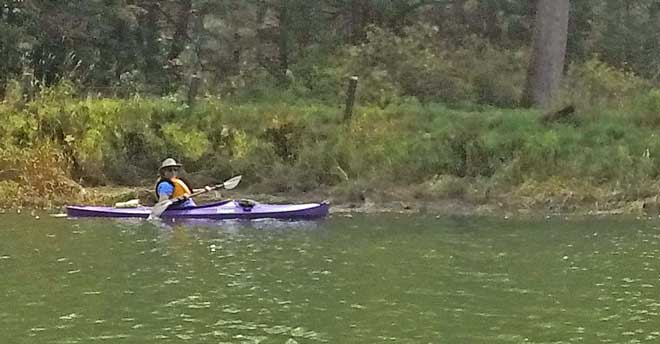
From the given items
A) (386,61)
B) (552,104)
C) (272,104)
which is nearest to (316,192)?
(272,104)

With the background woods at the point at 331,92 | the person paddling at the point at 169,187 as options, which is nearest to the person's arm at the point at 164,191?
the person paddling at the point at 169,187

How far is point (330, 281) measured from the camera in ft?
38.9

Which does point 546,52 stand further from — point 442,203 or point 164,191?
point 164,191

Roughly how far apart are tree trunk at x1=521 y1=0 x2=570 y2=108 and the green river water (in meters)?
7.68

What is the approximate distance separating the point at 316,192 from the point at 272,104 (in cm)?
312

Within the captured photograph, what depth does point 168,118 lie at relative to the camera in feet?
69.4

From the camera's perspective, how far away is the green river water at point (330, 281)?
9.59m

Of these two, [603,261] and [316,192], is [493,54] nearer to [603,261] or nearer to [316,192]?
[316,192]

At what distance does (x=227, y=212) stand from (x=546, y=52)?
9502 mm

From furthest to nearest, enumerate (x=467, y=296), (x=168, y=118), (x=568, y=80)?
(x=568, y=80), (x=168, y=118), (x=467, y=296)

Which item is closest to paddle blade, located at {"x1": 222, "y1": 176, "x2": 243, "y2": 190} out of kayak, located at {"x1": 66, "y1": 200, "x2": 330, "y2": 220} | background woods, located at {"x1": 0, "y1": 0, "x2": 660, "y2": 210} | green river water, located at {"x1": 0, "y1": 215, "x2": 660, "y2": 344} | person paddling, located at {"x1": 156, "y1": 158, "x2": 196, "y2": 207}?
person paddling, located at {"x1": 156, "y1": 158, "x2": 196, "y2": 207}

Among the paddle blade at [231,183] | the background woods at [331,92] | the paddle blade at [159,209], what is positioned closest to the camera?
the paddle blade at [159,209]

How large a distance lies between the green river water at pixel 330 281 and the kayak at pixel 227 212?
29 centimetres

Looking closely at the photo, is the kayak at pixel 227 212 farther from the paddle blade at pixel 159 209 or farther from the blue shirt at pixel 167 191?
the blue shirt at pixel 167 191
